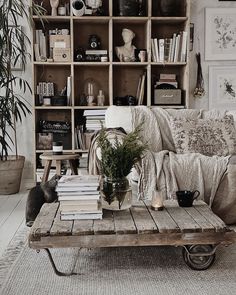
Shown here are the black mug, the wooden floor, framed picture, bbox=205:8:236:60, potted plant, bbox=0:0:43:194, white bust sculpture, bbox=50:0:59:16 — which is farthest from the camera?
framed picture, bbox=205:8:236:60

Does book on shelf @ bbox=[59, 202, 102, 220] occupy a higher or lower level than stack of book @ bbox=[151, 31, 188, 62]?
lower

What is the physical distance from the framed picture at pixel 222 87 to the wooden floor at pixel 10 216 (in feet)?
7.73

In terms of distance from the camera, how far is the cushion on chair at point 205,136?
3.71 m

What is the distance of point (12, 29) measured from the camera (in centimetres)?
480

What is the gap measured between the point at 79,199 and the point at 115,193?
9.7 inches

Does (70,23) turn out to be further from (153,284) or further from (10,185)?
(153,284)

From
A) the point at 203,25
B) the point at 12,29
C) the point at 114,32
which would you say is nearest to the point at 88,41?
the point at 114,32

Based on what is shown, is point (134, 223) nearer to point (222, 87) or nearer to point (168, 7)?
point (168, 7)

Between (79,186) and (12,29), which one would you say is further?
(12,29)

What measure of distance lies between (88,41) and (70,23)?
355 mm

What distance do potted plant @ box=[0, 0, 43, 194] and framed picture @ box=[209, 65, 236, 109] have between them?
79.6 inches

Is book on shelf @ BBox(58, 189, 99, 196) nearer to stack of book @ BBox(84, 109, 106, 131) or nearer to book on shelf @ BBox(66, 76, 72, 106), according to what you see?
stack of book @ BBox(84, 109, 106, 131)

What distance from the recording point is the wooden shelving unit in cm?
475

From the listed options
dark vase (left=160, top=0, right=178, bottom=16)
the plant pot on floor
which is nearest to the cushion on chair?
dark vase (left=160, top=0, right=178, bottom=16)
